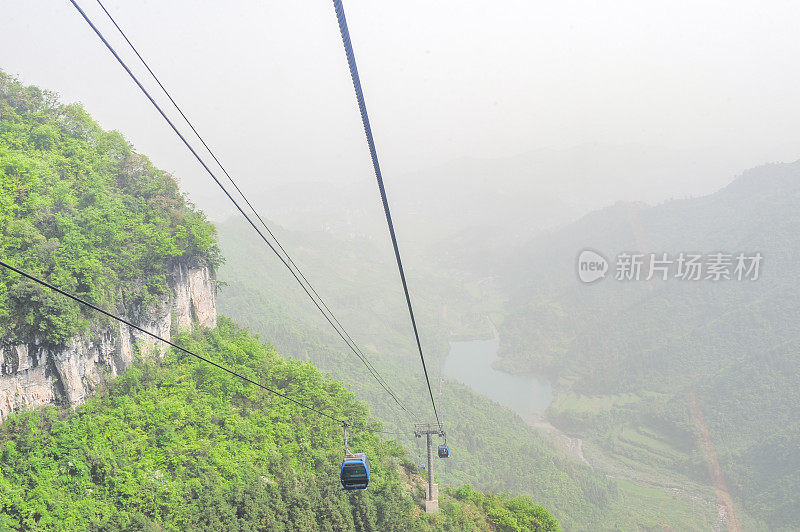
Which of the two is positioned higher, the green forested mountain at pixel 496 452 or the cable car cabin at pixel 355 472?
the cable car cabin at pixel 355 472

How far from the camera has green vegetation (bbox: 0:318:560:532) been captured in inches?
772

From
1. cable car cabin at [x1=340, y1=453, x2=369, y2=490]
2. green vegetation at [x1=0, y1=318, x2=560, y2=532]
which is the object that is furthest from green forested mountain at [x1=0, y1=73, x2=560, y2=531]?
cable car cabin at [x1=340, y1=453, x2=369, y2=490]

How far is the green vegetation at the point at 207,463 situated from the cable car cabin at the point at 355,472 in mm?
10190

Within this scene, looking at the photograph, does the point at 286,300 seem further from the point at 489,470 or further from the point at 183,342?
the point at 183,342

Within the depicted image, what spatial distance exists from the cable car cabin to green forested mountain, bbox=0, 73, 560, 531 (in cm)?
1024

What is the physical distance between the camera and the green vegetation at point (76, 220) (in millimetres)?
22734

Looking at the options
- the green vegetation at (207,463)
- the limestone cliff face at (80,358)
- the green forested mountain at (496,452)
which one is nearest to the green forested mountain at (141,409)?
the green vegetation at (207,463)

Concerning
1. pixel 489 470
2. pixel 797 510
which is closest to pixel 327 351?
pixel 489 470

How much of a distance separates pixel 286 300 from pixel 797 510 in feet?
595

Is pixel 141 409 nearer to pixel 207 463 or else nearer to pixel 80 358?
pixel 80 358

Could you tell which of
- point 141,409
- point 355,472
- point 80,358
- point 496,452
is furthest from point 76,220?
point 496,452

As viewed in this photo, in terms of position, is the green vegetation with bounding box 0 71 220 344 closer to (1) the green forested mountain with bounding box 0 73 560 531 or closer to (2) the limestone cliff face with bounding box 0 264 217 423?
(1) the green forested mountain with bounding box 0 73 560 531

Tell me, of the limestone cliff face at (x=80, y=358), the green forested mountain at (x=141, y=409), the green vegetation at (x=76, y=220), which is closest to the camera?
the green forested mountain at (x=141, y=409)

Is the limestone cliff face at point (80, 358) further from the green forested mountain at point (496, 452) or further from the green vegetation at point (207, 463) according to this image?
the green forested mountain at point (496, 452)
